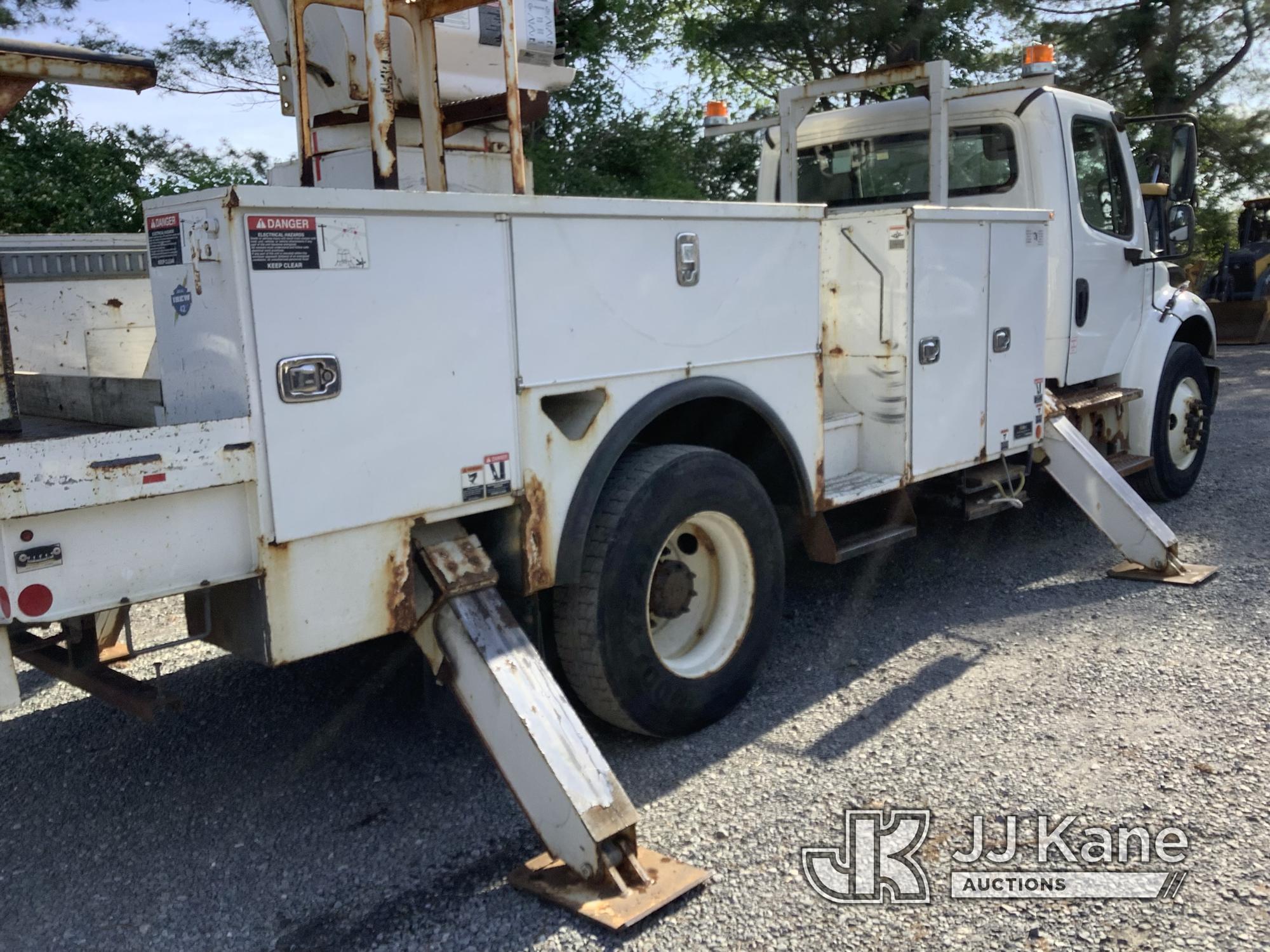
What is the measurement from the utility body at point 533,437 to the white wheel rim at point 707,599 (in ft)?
0.04

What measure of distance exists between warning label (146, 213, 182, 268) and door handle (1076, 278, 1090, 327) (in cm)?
473

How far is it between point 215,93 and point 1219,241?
19504 millimetres

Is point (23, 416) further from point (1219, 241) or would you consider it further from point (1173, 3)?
point (1219, 241)

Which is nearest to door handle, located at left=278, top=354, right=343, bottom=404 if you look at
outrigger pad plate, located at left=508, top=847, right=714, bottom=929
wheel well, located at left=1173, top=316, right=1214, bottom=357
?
outrigger pad plate, located at left=508, top=847, right=714, bottom=929

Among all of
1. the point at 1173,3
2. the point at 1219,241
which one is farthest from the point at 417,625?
the point at 1219,241

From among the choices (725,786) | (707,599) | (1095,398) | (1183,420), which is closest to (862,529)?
(707,599)

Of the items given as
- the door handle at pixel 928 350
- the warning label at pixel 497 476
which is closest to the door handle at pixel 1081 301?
the door handle at pixel 928 350

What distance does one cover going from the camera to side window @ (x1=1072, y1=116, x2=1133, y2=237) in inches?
244

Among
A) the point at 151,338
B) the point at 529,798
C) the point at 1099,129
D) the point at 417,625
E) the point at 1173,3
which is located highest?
the point at 1173,3

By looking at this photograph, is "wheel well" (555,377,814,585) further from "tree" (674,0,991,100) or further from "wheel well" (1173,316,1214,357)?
"tree" (674,0,991,100)

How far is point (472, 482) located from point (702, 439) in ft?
4.30

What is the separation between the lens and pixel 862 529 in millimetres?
5387

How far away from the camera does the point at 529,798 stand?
3.12 meters

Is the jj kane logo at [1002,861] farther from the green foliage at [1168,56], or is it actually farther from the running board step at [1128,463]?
the green foliage at [1168,56]
